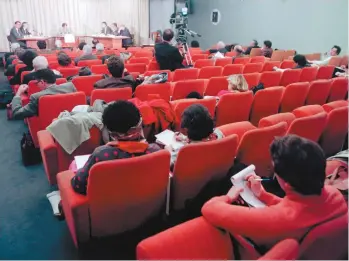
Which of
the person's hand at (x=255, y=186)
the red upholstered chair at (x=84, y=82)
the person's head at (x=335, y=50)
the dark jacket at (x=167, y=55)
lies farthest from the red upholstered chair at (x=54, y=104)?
the person's head at (x=335, y=50)

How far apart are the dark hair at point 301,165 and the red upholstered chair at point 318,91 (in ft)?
9.57

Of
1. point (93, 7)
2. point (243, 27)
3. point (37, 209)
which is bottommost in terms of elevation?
point (37, 209)

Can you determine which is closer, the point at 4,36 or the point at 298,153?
the point at 298,153

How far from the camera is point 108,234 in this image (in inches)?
68.8

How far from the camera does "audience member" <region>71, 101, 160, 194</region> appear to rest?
1.60 m

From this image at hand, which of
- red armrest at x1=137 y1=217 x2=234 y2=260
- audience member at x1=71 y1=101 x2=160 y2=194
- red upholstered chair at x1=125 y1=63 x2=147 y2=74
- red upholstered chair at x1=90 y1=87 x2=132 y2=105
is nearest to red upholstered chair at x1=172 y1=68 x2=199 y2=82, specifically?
red upholstered chair at x1=125 y1=63 x2=147 y2=74

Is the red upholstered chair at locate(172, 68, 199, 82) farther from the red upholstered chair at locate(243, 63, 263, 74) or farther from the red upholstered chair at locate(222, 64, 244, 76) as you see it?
the red upholstered chair at locate(243, 63, 263, 74)

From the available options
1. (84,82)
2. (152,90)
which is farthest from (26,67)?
(152,90)

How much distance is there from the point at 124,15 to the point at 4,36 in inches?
206

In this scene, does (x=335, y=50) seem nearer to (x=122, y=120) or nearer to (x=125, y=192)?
(x=122, y=120)

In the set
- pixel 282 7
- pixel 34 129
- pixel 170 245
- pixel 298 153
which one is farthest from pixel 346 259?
pixel 282 7

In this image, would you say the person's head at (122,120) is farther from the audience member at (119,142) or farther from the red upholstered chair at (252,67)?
the red upholstered chair at (252,67)

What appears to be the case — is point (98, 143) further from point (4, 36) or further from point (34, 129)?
point (4, 36)

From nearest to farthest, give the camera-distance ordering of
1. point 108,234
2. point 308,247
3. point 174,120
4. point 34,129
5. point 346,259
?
1. point 308,247
2. point 346,259
3. point 108,234
4. point 174,120
5. point 34,129
